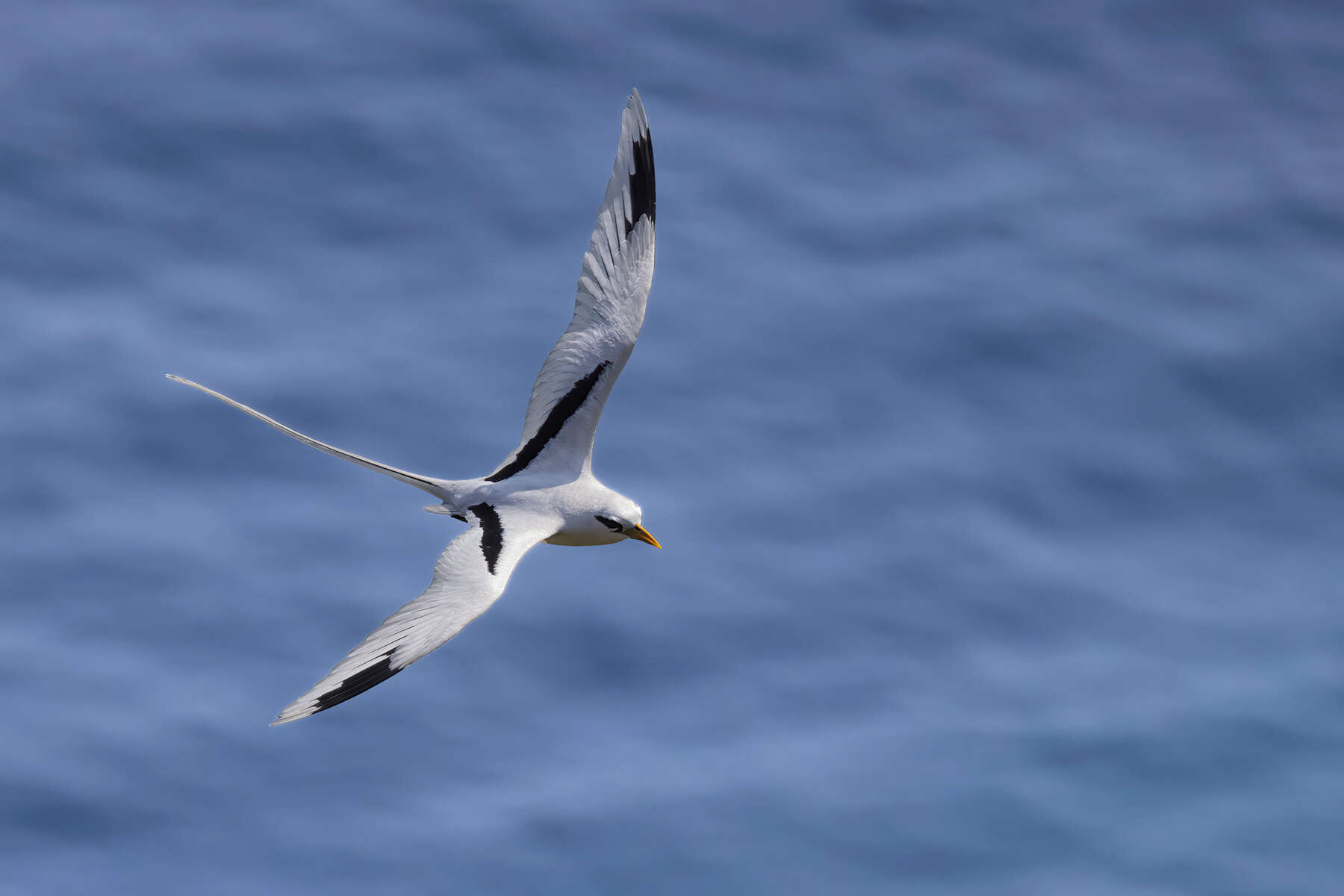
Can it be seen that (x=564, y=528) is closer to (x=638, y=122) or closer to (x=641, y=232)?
(x=641, y=232)

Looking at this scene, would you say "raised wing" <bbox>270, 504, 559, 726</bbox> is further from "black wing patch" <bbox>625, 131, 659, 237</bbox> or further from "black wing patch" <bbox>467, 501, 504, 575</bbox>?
"black wing patch" <bbox>625, 131, 659, 237</bbox>

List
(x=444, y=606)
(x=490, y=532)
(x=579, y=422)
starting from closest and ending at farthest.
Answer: (x=444, y=606) < (x=490, y=532) < (x=579, y=422)

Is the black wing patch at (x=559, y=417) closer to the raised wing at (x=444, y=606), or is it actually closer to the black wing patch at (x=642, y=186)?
the raised wing at (x=444, y=606)

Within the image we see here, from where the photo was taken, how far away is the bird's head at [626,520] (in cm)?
1823

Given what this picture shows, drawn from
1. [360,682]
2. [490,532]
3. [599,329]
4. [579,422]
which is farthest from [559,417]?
[360,682]

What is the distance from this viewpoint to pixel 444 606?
1544 cm

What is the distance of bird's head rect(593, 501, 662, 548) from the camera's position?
18.2 metres

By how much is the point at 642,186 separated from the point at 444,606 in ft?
22.4

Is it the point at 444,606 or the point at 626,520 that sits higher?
the point at 626,520

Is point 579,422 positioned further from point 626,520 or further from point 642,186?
point 642,186

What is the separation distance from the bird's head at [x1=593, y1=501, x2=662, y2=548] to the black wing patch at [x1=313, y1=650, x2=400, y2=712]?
4.24 meters

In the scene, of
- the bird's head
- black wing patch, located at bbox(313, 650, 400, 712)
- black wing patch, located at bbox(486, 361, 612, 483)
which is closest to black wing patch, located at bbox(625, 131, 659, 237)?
black wing patch, located at bbox(486, 361, 612, 483)

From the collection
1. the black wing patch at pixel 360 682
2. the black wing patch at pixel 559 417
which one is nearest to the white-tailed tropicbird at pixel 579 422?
the black wing patch at pixel 559 417

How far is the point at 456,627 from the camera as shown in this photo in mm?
15062
